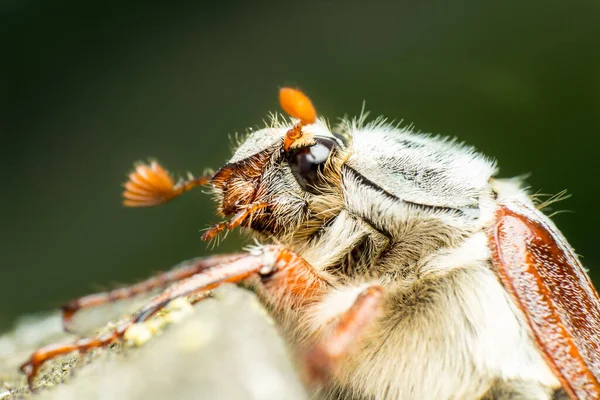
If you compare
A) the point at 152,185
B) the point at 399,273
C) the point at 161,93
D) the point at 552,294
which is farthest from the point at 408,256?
the point at 161,93

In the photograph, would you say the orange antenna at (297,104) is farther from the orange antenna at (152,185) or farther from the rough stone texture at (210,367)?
the rough stone texture at (210,367)

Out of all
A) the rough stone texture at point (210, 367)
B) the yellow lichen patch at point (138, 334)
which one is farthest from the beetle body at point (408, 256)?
the rough stone texture at point (210, 367)

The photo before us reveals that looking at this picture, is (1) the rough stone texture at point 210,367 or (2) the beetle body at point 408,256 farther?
(2) the beetle body at point 408,256

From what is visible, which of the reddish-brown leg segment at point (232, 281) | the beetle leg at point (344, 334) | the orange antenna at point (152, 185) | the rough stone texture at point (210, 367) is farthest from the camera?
the orange antenna at point (152, 185)

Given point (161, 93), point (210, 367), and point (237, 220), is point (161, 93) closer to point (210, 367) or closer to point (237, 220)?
point (237, 220)

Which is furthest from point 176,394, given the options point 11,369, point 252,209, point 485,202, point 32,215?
point 32,215

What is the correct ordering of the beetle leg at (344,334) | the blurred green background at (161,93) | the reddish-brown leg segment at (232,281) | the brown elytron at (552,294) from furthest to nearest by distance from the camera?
the blurred green background at (161,93) → the brown elytron at (552,294) → the reddish-brown leg segment at (232,281) → the beetle leg at (344,334)

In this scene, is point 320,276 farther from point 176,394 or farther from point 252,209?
point 176,394

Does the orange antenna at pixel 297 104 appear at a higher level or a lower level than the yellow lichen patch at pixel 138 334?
higher
